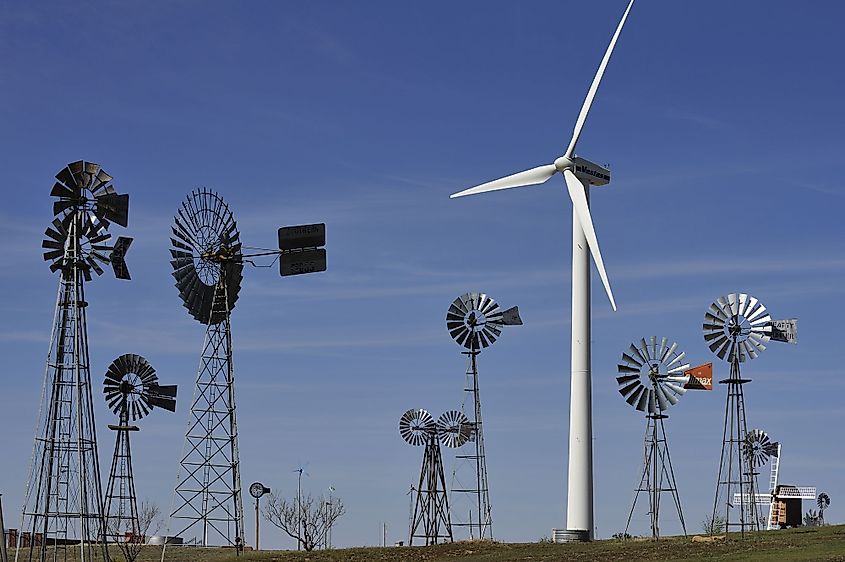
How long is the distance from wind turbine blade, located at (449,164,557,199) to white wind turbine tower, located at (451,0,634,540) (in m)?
0.06

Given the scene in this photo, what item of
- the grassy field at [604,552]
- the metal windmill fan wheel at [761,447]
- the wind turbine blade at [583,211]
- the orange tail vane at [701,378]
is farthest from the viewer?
the metal windmill fan wheel at [761,447]

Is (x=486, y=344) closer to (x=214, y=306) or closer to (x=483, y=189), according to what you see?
(x=483, y=189)

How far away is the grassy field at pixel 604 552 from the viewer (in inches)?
1678

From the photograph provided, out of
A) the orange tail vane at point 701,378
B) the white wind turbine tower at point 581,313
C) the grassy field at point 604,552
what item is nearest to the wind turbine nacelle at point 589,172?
the white wind turbine tower at point 581,313

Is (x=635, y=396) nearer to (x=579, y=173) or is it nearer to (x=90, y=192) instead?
(x=579, y=173)

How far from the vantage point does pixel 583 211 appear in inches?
2333

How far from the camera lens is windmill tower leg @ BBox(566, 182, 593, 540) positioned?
185 feet

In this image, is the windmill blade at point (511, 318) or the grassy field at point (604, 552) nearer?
the grassy field at point (604, 552)

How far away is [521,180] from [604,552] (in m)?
22.8

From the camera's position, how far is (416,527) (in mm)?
69688

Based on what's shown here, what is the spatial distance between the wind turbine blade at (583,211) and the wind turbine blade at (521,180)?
131 centimetres

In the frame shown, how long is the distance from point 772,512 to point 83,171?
6028cm

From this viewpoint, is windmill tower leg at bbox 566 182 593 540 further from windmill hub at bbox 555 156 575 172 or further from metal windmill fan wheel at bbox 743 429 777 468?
metal windmill fan wheel at bbox 743 429 777 468

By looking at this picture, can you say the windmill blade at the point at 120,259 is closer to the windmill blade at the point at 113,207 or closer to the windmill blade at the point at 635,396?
the windmill blade at the point at 113,207
